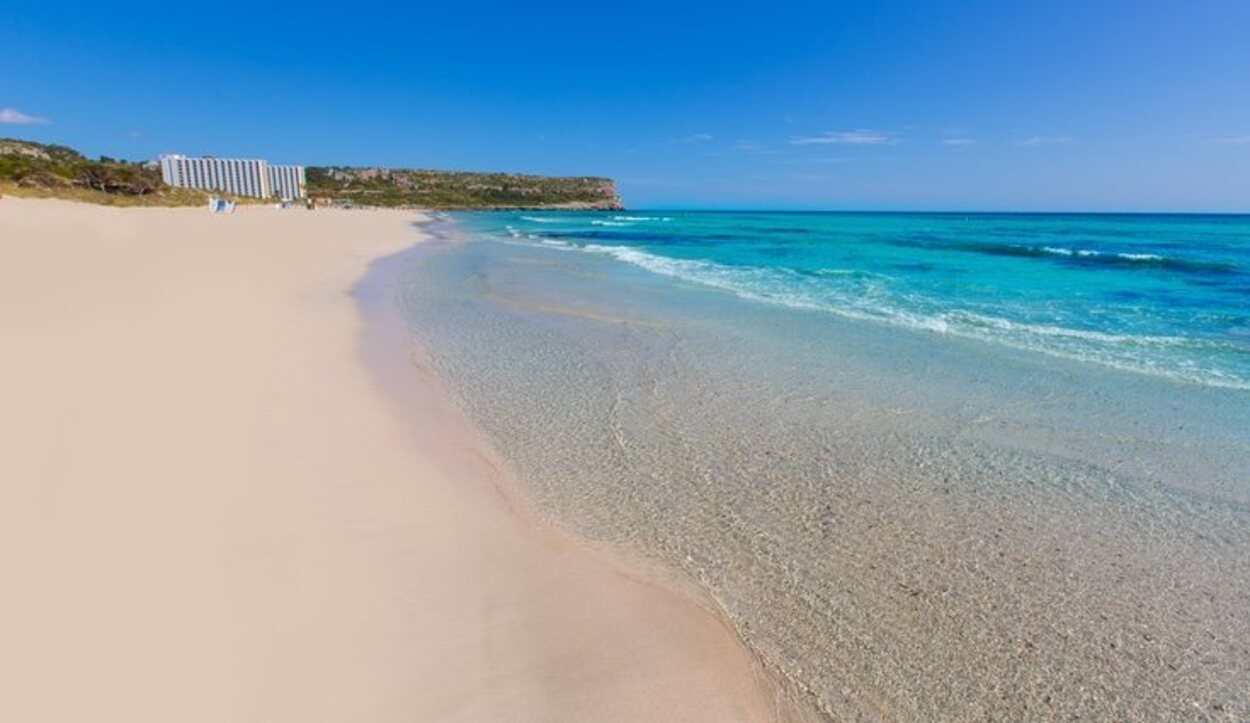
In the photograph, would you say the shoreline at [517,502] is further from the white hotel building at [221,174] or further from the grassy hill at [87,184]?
the white hotel building at [221,174]

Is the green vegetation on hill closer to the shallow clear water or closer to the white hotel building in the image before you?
the white hotel building

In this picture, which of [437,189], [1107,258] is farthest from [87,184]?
[437,189]

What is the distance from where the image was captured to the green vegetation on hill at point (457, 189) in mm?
143000

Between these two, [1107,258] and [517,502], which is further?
[1107,258]

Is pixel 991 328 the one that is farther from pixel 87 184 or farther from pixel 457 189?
pixel 457 189

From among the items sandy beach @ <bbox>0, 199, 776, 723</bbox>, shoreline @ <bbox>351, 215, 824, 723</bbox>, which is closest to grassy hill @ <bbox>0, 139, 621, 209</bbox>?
shoreline @ <bbox>351, 215, 824, 723</bbox>

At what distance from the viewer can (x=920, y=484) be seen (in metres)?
5.39

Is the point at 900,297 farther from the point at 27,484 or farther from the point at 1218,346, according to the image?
the point at 27,484

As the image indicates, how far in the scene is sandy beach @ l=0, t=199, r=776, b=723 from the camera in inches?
115

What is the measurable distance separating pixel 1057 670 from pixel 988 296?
54.6 feet

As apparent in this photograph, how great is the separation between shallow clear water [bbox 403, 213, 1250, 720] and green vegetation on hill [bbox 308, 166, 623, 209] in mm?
134685

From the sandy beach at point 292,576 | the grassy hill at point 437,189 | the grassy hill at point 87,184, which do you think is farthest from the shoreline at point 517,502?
the grassy hill at point 437,189

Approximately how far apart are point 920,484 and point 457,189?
16396 centimetres

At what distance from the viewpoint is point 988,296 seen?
17391mm
